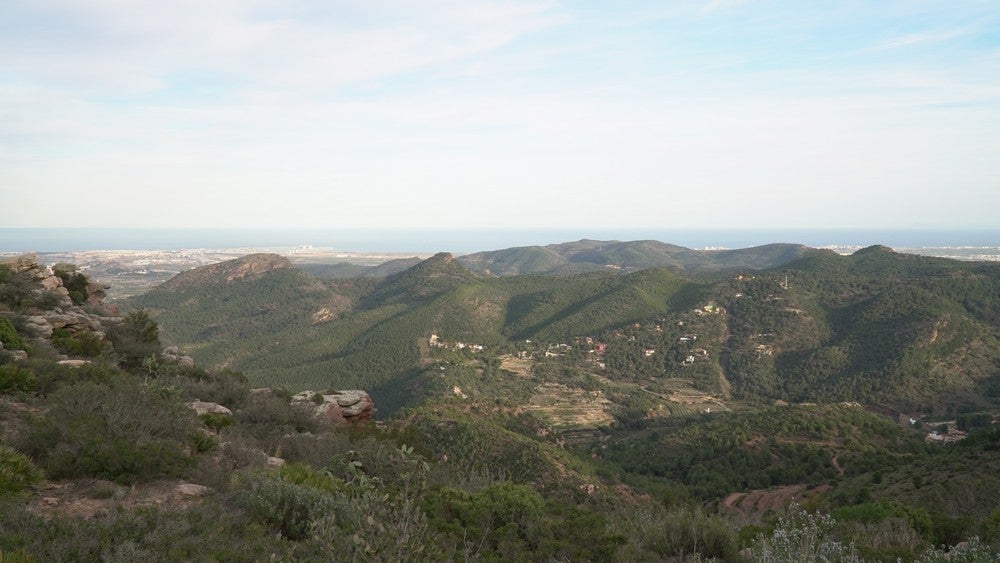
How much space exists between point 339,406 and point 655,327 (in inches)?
2900

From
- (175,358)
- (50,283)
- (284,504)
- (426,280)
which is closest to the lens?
(284,504)

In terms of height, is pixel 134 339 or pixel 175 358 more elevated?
pixel 134 339

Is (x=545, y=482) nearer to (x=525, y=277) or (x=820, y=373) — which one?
(x=820, y=373)

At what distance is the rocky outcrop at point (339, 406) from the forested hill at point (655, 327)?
35.3 meters

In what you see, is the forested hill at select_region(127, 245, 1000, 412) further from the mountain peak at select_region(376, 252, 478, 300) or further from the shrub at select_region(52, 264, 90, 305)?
the shrub at select_region(52, 264, 90, 305)

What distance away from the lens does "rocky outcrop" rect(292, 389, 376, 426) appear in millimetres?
21153

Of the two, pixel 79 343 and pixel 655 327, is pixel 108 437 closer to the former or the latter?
pixel 79 343

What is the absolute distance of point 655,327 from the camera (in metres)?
88.6

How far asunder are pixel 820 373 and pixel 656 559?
71.0 meters

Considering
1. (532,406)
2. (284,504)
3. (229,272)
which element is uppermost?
(284,504)

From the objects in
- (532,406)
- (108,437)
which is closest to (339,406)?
(108,437)

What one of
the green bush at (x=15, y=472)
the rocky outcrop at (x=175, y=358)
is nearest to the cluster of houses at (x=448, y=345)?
the rocky outcrop at (x=175, y=358)

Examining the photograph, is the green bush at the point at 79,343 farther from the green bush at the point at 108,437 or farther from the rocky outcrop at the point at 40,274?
the green bush at the point at 108,437

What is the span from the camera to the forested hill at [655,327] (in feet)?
202
